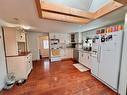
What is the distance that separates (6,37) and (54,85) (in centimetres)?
233

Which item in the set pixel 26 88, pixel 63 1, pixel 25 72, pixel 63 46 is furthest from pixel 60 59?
pixel 63 1

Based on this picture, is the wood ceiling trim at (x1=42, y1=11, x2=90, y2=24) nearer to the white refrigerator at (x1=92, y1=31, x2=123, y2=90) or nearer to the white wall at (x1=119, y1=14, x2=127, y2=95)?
the white refrigerator at (x1=92, y1=31, x2=123, y2=90)

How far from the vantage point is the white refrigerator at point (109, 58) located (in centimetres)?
204

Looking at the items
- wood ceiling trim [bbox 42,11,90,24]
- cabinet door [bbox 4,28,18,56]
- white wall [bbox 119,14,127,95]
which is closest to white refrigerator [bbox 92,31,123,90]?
white wall [bbox 119,14,127,95]

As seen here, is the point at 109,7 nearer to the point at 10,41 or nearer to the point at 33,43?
the point at 10,41

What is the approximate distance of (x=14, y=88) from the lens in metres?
2.42

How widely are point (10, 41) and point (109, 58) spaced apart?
131 inches

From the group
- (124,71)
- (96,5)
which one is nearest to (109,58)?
(124,71)

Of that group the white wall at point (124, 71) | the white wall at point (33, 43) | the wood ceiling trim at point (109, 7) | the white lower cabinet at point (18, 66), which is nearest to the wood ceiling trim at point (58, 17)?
the wood ceiling trim at point (109, 7)

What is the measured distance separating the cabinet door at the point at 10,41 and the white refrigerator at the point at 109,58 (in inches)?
122

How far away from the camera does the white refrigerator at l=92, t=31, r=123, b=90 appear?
2.04 m

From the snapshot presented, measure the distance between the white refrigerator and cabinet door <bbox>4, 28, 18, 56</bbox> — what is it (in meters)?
3.10

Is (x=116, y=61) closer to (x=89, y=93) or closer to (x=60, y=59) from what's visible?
(x=89, y=93)

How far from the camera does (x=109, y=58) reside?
2.29 meters
